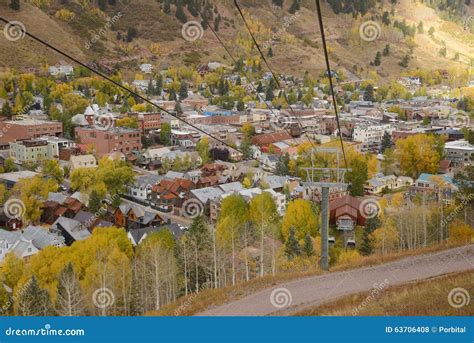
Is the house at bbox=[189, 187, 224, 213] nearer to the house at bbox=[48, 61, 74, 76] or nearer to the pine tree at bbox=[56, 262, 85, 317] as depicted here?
the pine tree at bbox=[56, 262, 85, 317]

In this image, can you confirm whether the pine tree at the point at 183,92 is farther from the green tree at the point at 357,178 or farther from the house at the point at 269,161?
the green tree at the point at 357,178

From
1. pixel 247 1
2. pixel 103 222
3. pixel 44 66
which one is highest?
pixel 247 1

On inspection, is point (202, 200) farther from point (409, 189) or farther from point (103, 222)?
point (409, 189)

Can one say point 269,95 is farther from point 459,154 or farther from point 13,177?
point 13,177

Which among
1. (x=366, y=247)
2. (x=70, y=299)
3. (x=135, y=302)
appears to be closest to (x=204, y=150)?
(x=366, y=247)

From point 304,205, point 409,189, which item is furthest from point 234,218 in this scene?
point 409,189

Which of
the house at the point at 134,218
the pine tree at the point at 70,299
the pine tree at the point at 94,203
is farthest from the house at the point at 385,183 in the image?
the pine tree at the point at 70,299

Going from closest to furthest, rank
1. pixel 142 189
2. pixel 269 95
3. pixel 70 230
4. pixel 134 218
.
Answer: pixel 70 230
pixel 134 218
pixel 142 189
pixel 269 95
